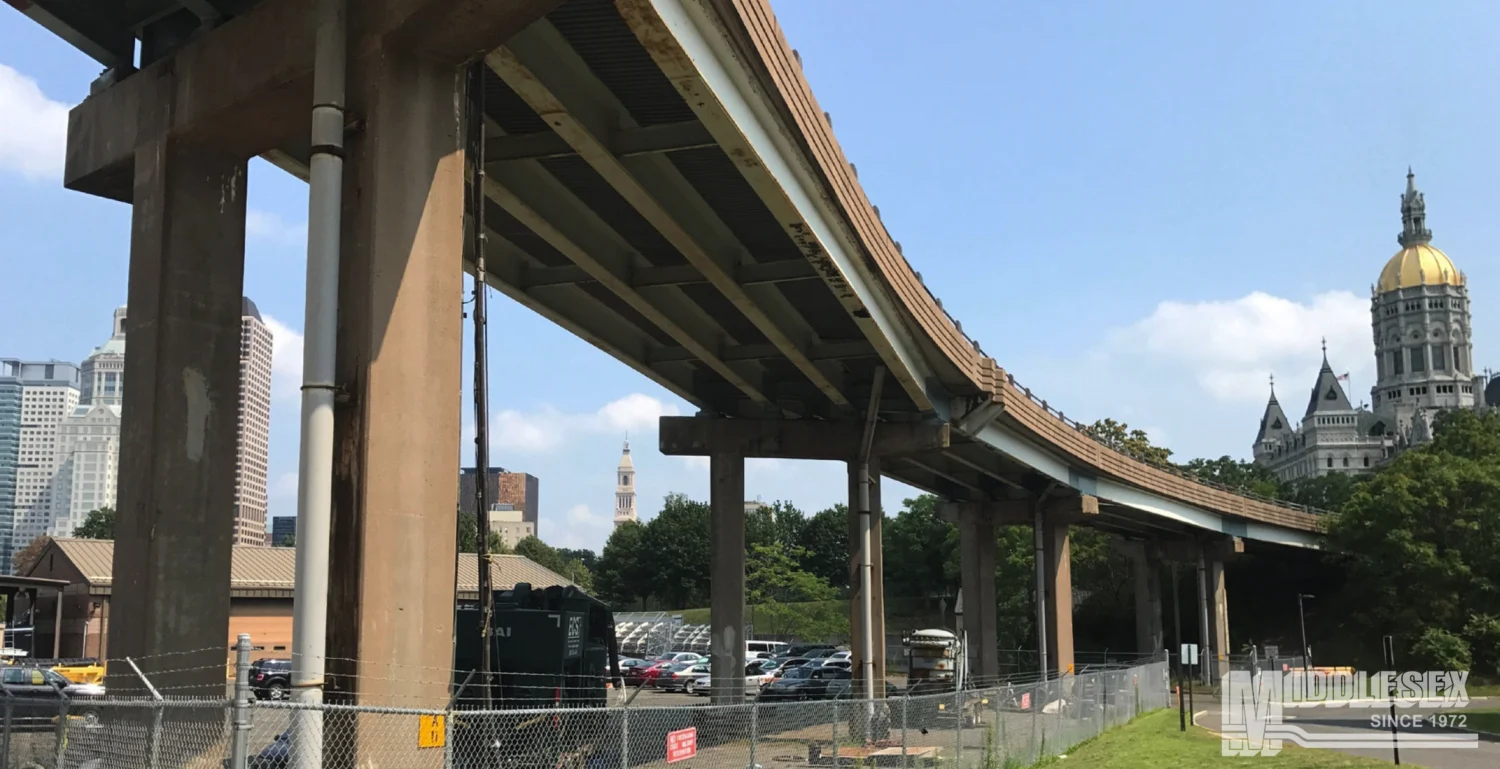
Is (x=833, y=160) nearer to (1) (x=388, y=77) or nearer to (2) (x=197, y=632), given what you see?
(1) (x=388, y=77)

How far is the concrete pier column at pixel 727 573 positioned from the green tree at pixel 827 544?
82.8 m

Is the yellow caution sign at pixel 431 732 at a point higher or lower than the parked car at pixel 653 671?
higher

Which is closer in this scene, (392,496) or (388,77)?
(392,496)

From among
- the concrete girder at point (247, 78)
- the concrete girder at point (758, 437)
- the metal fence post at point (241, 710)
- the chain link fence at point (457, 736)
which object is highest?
the concrete girder at point (247, 78)

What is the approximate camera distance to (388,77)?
10938 mm

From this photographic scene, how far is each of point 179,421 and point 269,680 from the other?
79.2ft

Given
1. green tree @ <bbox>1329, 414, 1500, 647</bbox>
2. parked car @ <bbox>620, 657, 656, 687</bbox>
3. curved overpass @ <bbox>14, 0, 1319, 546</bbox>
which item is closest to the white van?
parked car @ <bbox>620, 657, 656, 687</bbox>

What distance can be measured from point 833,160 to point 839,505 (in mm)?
106171

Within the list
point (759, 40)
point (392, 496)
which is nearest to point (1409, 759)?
point (759, 40)

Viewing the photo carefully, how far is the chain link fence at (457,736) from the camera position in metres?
9.33

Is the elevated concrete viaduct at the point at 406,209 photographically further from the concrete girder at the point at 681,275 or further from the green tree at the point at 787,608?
the green tree at the point at 787,608

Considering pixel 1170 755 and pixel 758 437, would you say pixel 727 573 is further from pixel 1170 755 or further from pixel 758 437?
pixel 1170 755

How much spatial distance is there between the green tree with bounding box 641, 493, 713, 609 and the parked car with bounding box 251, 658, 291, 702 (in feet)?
242

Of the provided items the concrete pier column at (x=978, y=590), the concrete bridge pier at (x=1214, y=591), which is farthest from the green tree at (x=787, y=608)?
the concrete pier column at (x=978, y=590)
